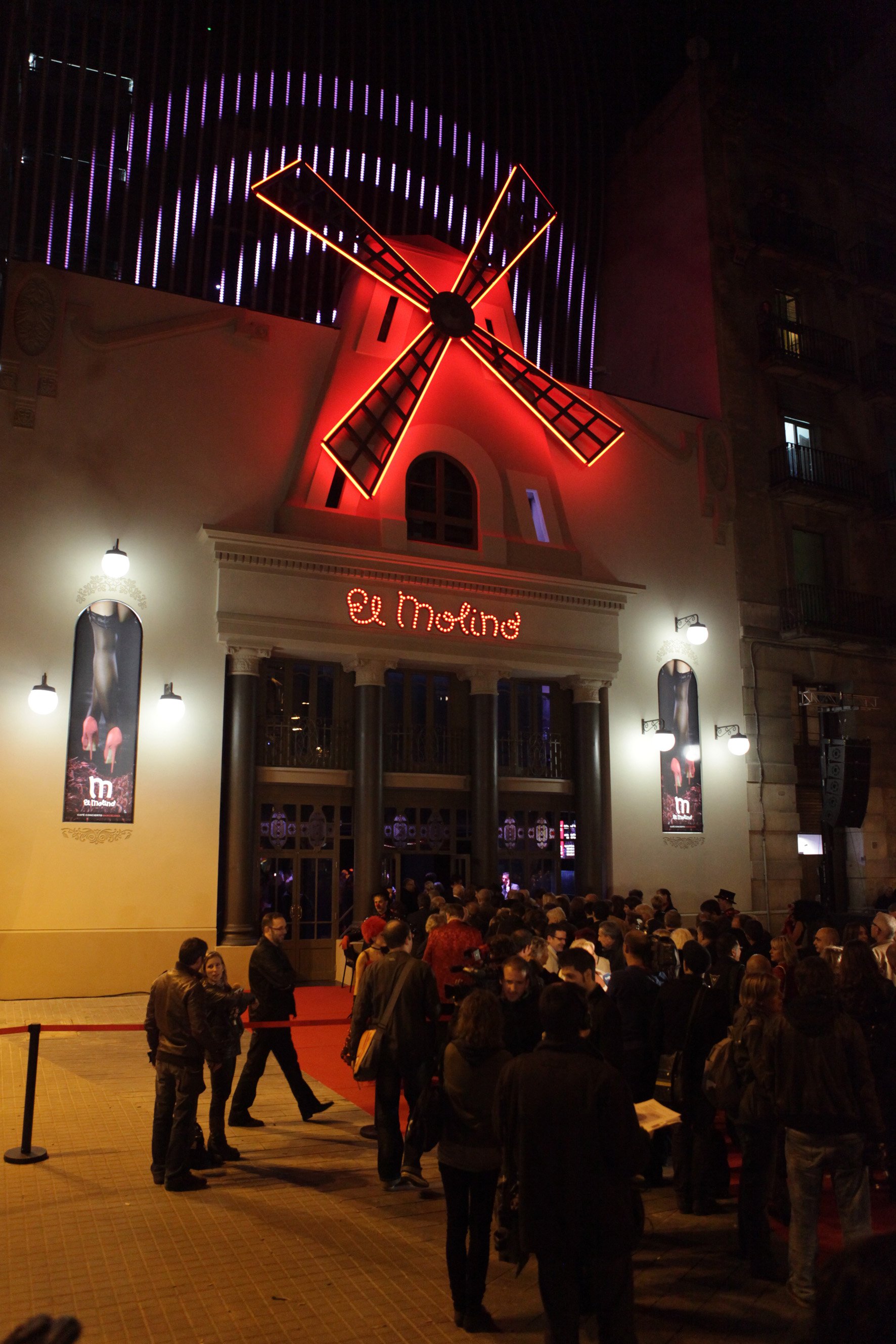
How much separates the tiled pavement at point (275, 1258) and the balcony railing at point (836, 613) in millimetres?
16736

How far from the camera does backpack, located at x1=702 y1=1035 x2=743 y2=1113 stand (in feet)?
17.7

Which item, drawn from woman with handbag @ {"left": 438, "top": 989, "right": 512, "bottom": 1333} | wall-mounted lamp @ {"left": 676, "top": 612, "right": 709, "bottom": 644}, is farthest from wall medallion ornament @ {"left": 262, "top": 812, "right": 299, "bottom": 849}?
woman with handbag @ {"left": 438, "top": 989, "right": 512, "bottom": 1333}

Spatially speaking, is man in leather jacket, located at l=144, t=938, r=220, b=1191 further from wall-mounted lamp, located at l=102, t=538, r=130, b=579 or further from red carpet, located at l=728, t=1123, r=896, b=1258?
wall-mounted lamp, located at l=102, t=538, r=130, b=579

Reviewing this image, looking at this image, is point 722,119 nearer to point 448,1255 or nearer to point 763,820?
point 763,820


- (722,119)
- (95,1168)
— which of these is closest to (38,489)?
(95,1168)

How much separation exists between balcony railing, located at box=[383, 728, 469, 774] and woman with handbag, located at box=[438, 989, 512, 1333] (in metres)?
12.5

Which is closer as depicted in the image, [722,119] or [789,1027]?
[789,1027]

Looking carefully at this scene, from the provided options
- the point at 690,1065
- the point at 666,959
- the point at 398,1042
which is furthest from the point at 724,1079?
the point at 666,959

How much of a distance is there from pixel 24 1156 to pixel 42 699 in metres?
8.08

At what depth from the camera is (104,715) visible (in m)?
14.6

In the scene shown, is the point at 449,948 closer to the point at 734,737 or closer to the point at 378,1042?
the point at 378,1042

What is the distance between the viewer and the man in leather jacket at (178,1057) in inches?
251

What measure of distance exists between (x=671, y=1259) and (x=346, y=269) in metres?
19.7

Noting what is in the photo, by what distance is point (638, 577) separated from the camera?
19781mm
